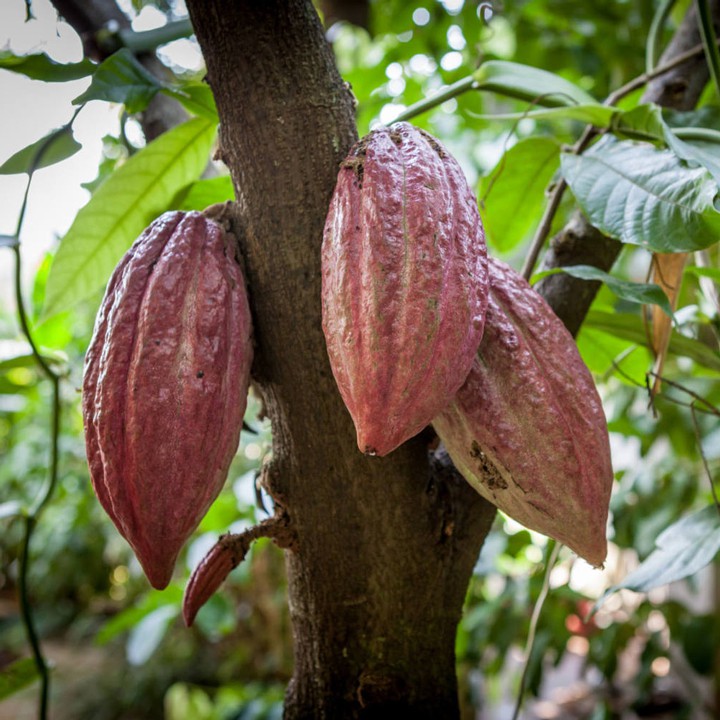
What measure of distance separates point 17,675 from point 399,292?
2.42ft

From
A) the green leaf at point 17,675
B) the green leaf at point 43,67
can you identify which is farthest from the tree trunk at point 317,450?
the green leaf at point 17,675

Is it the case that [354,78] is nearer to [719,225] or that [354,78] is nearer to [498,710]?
[719,225]

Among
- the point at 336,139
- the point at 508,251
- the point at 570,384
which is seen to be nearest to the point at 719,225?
the point at 570,384

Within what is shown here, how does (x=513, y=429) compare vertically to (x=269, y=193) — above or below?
below

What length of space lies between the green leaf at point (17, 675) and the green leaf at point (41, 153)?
0.57m

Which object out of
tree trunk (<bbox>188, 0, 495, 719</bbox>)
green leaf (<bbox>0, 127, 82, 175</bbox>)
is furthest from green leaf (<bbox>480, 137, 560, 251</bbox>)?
green leaf (<bbox>0, 127, 82, 175</bbox>)

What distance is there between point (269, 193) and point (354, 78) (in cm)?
83

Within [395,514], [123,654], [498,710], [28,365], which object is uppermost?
[28,365]

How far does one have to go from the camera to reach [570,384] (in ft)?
1.52

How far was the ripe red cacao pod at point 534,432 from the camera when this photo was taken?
441mm

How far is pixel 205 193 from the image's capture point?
715 millimetres

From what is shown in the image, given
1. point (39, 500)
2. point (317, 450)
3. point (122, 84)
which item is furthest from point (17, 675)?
point (122, 84)

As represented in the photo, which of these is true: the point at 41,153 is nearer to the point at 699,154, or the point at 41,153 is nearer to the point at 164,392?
the point at 164,392

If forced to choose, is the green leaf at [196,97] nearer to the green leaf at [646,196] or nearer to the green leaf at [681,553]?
the green leaf at [646,196]
